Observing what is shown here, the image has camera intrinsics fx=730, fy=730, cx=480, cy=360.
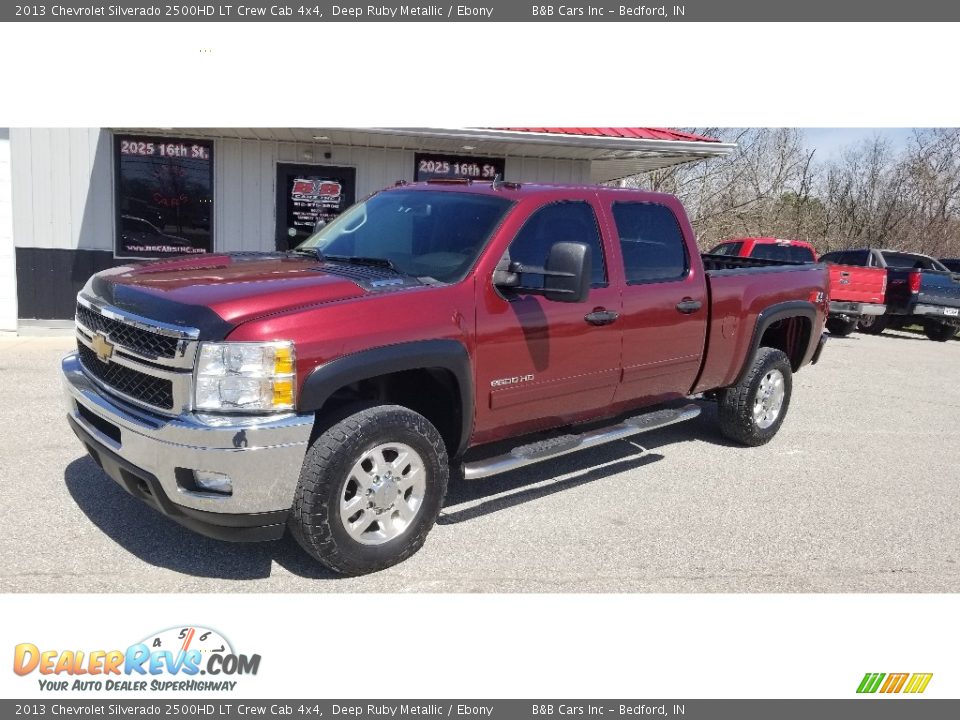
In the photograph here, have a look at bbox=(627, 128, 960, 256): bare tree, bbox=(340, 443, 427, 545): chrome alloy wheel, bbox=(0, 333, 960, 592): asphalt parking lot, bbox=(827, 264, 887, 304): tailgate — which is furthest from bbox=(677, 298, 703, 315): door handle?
bbox=(627, 128, 960, 256): bare tree

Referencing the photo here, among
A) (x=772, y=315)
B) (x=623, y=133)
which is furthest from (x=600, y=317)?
(x=623, y=133)

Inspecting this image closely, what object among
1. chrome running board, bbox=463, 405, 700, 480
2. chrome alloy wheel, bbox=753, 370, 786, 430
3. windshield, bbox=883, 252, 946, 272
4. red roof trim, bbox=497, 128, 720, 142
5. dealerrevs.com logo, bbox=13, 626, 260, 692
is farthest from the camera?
windshield, bbox=883, 252, 946, 272

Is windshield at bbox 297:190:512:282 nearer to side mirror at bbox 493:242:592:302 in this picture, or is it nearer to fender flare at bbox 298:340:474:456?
side mirror at bbox 493:242:592:302

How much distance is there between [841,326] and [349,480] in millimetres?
15028

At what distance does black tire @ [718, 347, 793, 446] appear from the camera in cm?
623

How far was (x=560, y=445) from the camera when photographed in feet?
14.9

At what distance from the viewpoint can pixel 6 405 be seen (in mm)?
6695

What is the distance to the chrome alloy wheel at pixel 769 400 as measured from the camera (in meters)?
6.45

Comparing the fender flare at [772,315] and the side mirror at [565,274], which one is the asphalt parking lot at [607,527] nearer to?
the fender flare at [772,315]

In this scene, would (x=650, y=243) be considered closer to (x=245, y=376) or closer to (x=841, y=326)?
(x=245, y=376)

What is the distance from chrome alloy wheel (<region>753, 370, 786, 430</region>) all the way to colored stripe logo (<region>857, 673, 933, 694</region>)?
10.6ft

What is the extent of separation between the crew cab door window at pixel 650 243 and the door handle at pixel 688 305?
19cm

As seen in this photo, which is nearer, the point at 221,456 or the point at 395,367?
the point at 221,456

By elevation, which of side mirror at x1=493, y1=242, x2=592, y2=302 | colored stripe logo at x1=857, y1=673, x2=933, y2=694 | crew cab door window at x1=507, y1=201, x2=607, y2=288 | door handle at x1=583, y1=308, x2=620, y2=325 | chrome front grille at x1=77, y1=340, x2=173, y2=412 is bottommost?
colored stripe logo at x1=857, y1=673, x2=933, y2=694
